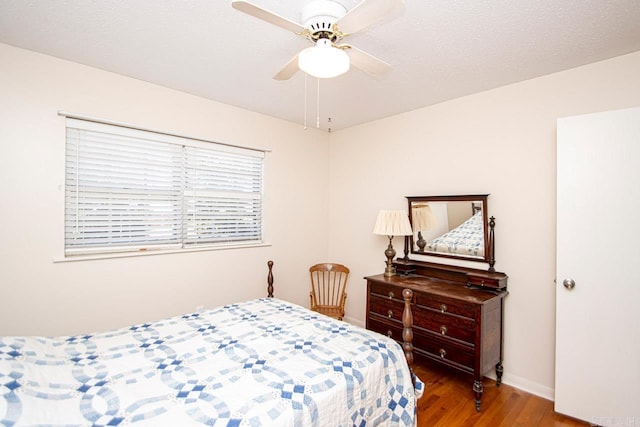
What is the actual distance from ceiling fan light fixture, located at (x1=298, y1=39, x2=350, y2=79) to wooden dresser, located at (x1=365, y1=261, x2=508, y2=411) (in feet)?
6.17

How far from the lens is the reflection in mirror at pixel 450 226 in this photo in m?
2.71

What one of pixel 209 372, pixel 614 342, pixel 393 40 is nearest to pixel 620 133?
pixel 614 342

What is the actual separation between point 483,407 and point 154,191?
3155mm

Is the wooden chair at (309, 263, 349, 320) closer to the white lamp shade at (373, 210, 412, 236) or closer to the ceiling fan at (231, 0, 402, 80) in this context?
the white lamp shade at (373, 210, 412, 236)

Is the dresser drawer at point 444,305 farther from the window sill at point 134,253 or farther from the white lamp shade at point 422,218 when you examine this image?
the window sill at point 134,253

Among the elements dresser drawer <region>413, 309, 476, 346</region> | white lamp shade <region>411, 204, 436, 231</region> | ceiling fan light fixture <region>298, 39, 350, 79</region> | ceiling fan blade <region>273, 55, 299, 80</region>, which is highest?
ceiling fan blade <region>273, 55, 299, 80</region>

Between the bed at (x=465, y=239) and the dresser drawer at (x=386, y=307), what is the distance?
27.3 inches

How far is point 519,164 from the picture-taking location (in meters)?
2.52

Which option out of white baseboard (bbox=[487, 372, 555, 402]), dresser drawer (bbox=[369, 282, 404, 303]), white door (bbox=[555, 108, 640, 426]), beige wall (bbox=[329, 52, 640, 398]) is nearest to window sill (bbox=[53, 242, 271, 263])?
dresser drawer (bbox=[369, 282, 404, 303])

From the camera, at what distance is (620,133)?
6.43 ft

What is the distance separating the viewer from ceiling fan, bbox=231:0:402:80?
4.20 ft

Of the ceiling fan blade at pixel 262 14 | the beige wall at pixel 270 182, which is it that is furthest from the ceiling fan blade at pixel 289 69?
the beige wall at pixel 270 182

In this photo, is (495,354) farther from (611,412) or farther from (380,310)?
(380,310)

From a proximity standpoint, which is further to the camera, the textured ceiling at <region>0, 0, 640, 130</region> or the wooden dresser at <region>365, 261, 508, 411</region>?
the wooden dresser at <region>365, 261, 508, 411</region>
